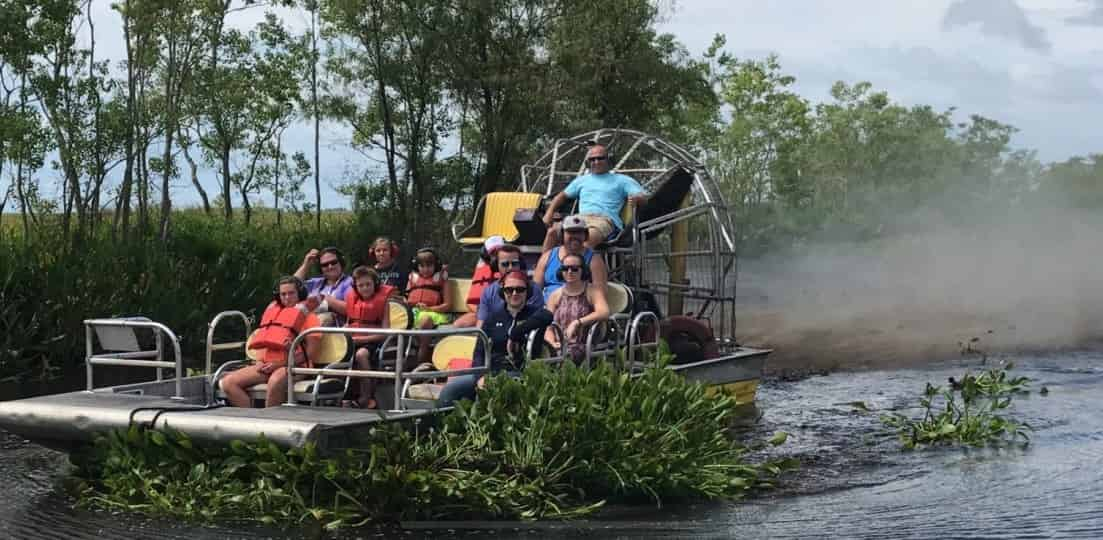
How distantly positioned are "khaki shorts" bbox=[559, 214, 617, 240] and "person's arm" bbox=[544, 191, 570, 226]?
560mm

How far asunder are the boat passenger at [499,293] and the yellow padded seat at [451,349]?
195mm

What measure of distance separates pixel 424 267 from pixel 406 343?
5.65ft

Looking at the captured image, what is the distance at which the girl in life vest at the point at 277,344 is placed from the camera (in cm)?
1170

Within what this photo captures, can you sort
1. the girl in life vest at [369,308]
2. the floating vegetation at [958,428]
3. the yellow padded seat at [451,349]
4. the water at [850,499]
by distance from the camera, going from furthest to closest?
the floating vegetation at [958,428], the girl in life vest at [369,308], the yellow padded seat at [451,349], the water at [850,499]

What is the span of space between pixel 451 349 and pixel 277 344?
1.41m

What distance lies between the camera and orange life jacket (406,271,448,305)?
13.9 metres

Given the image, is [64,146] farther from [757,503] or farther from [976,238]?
[976,238]

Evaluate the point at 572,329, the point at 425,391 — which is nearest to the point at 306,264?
the point at 572,329

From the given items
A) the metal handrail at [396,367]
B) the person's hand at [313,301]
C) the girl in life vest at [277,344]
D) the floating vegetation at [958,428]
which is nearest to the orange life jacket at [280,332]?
the girl in life vest at [277,344]

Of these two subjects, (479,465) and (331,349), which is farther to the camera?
(331,349)

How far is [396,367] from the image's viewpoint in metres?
10.7

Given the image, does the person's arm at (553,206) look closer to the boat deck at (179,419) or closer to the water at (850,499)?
the water at (850,499)

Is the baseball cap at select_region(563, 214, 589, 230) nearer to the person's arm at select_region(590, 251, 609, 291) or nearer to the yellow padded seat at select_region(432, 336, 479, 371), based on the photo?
the person's arm at select_region(590, 251, 609, 291)

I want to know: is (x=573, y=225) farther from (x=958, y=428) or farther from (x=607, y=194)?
(x=958, y=428)
